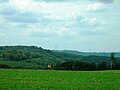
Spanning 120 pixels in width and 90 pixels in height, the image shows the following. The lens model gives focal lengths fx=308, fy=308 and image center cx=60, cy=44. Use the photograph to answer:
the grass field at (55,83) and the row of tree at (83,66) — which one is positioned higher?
the row of tree at (83,66)

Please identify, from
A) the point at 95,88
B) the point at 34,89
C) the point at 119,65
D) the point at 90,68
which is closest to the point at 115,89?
the point at 95,88

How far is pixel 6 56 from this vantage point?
626ft

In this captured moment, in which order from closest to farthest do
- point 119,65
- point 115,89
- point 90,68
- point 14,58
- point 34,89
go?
point 34,89 → point 115,89 → point 90,68 → point 119,65 → point 14,58

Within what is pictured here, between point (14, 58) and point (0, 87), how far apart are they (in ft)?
526

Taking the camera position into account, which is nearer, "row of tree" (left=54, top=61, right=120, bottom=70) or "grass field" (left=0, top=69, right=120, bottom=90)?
A: "grass field" (left=0, top=69, right=120, bottom=90)

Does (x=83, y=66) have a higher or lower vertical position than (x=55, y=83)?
higher

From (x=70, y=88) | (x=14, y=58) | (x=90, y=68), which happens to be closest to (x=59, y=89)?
(x=70, y=88)

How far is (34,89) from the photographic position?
2511cm

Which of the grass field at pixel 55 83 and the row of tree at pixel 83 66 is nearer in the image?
the grass field at pixel 55 83

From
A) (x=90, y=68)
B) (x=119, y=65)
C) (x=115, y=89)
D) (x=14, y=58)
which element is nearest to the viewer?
(x=115, y=89)

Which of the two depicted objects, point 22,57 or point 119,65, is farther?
point 22,57

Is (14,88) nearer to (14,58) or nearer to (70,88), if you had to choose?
(70,88)

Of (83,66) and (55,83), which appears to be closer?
(55,83)

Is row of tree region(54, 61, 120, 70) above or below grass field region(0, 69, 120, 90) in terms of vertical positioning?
above
